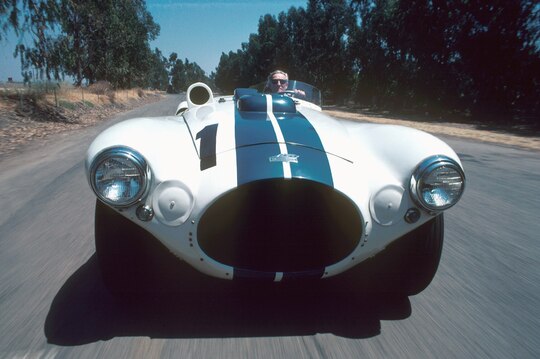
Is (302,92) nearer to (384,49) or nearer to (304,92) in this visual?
(304,92)

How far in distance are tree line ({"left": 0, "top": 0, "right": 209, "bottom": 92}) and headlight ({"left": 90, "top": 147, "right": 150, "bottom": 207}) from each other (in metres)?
12.2

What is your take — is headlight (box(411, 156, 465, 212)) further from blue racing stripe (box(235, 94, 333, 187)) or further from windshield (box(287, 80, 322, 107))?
windshield (box(287, 80, 322, 107))

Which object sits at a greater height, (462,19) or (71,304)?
(462,19)

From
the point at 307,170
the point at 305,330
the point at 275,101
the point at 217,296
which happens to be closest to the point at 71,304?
the point at 217,296

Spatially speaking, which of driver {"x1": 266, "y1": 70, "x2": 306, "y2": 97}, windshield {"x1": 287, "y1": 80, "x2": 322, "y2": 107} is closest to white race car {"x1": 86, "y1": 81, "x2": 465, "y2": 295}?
driver {"x1": 266, "y1": 70, "x2": 306, "y2": 97}

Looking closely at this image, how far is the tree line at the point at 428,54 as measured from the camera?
19.0 metres

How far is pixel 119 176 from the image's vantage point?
1798 mm

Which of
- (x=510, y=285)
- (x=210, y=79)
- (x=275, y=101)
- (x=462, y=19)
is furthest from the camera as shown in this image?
(x=210, y=79)

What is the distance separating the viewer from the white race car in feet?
5.85

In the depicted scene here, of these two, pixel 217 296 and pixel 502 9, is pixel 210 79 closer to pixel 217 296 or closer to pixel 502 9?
pixel 502 9

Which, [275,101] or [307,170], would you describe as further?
[275,101]

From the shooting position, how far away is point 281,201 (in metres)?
1.83

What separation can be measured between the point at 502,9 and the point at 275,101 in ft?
70.9

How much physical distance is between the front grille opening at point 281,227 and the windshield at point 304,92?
103 inches
